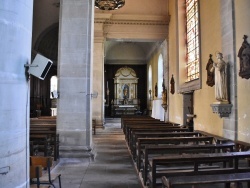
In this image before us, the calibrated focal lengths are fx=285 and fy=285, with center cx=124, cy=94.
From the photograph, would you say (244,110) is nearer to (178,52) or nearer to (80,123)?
(80,123)

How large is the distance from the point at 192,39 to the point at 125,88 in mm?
14040

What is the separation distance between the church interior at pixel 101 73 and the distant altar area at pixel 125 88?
115 inches

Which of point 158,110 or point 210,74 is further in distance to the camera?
point 158,110

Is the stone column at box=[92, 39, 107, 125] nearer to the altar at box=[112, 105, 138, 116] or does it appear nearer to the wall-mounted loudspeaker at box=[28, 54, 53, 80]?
the altar at box=[112, 105, 138, 116]

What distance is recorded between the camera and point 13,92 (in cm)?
247

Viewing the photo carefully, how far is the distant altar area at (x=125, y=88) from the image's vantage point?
2527cm

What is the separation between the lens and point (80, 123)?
734 centimetres

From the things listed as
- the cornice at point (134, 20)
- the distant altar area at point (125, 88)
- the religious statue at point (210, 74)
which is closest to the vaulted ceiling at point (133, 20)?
the cornice at point (134, 20)

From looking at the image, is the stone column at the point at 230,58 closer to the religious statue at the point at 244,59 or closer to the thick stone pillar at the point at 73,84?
the religious statue at the point at 244,59

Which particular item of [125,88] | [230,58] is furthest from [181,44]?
[125,88]

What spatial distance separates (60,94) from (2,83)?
498 centimetres

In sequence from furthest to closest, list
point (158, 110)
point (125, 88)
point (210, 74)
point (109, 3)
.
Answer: point (125, 88)
point (158, 110)
point (109, 3)
point (210, 74)

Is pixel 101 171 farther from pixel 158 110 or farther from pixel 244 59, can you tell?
pixel 158 110

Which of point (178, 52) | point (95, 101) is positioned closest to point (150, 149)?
point (178, 52)
